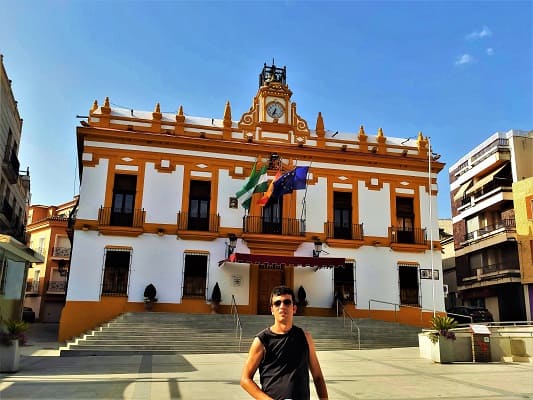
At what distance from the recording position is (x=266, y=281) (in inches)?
877

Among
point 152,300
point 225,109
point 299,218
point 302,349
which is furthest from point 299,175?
point 302,349

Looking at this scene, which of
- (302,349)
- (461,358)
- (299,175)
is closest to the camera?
(302,349)

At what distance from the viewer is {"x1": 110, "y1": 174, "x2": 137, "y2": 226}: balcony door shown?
70.4 ft

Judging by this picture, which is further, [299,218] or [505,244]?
[505,244]

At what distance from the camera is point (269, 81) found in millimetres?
24656

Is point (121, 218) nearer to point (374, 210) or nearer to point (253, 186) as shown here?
point (253, 186)

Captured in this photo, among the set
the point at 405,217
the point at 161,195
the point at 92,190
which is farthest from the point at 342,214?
the point at 92,190

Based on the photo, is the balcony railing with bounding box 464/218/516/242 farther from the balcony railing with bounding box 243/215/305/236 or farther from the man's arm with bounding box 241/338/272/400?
the man's arm with bounding box 241/338/272/400

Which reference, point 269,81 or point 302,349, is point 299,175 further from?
point 302,349

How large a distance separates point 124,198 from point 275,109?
8585 mm

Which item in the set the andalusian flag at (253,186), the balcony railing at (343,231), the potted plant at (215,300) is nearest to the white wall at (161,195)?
the andalusian flag at (253,186)

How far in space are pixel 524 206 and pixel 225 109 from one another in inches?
753

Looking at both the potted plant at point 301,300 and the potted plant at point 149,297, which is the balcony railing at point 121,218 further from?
the potted plant at point 301,300

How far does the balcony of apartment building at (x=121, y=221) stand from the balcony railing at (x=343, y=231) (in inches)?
339
